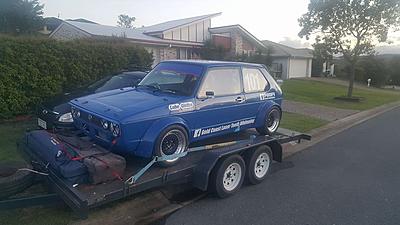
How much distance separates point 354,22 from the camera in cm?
1834

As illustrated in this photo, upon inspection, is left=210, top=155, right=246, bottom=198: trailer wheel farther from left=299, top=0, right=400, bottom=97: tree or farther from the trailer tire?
left=299, top=0, right=400, bottom=97: tree

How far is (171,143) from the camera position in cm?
462

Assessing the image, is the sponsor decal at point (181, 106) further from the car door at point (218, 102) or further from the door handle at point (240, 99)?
the door handle at point (240, 99)

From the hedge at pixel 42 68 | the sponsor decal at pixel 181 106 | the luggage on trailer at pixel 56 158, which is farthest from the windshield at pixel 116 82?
the luggage on trailer at pixel 56 158

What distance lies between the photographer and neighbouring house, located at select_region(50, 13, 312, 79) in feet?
78.1

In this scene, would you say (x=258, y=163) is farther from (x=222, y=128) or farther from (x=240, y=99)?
(x=240, y=99)

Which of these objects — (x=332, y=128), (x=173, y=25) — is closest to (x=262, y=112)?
(x=332, y=128)

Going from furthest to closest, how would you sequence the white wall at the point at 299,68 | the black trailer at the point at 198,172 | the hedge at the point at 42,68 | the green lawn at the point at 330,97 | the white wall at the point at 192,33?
the white wall at the point at 299,68 → the white wall at the point at 192,33 → the green lawn at the point at 330,97 → the hedge at the point at 42,68 → the black trailer at the point at 198,172

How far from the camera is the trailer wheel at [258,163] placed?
5.27 metres

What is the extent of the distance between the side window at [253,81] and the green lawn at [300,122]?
4063 millimetres

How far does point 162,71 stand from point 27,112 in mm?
5146

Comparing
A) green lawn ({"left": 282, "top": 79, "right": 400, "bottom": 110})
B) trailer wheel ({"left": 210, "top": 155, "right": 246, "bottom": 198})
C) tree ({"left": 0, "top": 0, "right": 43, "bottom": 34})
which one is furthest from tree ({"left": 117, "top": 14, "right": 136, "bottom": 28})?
trailer wheel ({"left": 210, "top": 155, "right": 246, "bottom": 198})

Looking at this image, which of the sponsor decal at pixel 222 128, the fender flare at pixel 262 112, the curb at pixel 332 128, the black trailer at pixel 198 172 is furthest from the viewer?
the curb at pixel 332 128

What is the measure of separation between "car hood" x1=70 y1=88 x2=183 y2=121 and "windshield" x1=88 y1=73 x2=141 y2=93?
3.33 metres
